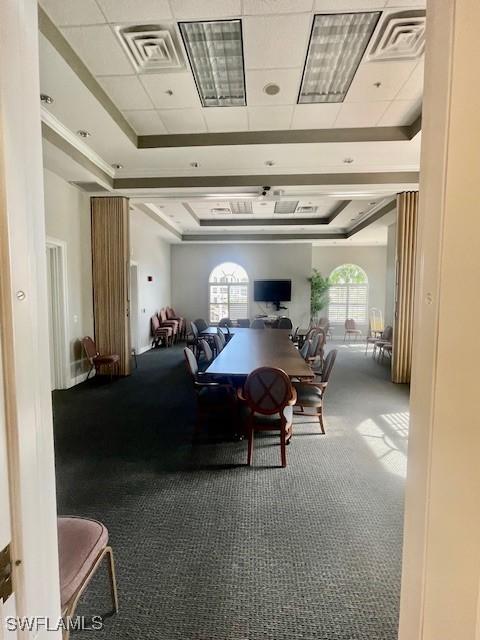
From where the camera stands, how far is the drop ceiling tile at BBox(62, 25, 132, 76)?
2558 millimetres

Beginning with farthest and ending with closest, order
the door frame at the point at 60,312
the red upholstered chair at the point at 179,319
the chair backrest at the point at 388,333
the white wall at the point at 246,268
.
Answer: the white wall at the point at 246,268 → the red upholstered chair at the point at 179,319 → the chair backrest at the point at 388,333 → the door frame at the point at 60,312

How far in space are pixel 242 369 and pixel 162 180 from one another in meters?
3.79

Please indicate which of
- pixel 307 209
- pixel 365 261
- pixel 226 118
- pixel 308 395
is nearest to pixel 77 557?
pixel 308 395

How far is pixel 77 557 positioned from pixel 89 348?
465cm

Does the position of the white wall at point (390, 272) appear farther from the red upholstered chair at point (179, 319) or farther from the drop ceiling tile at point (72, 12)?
the drop ceiling tile at point (72, 12)

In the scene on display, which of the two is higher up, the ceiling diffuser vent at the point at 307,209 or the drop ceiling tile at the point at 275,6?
the ceiling diffuser vent at the point at 307,209

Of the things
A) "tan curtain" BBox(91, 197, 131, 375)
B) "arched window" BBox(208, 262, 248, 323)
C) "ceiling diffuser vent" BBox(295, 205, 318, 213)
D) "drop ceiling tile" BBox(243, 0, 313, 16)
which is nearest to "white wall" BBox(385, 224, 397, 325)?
"ceiling diffuser vent" BBox(295, 205, 318, 213)

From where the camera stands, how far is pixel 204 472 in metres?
2.83

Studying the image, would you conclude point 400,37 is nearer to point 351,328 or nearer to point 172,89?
point 172,89

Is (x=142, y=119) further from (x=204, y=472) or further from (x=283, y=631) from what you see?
(x=283, y=631)

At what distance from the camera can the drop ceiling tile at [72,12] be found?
2320mm

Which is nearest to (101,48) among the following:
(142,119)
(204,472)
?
(142,119)

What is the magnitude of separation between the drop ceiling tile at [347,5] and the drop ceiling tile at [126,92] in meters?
1.80

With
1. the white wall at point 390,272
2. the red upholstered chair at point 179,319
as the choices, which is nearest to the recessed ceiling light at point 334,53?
the white wall at point 390,272
